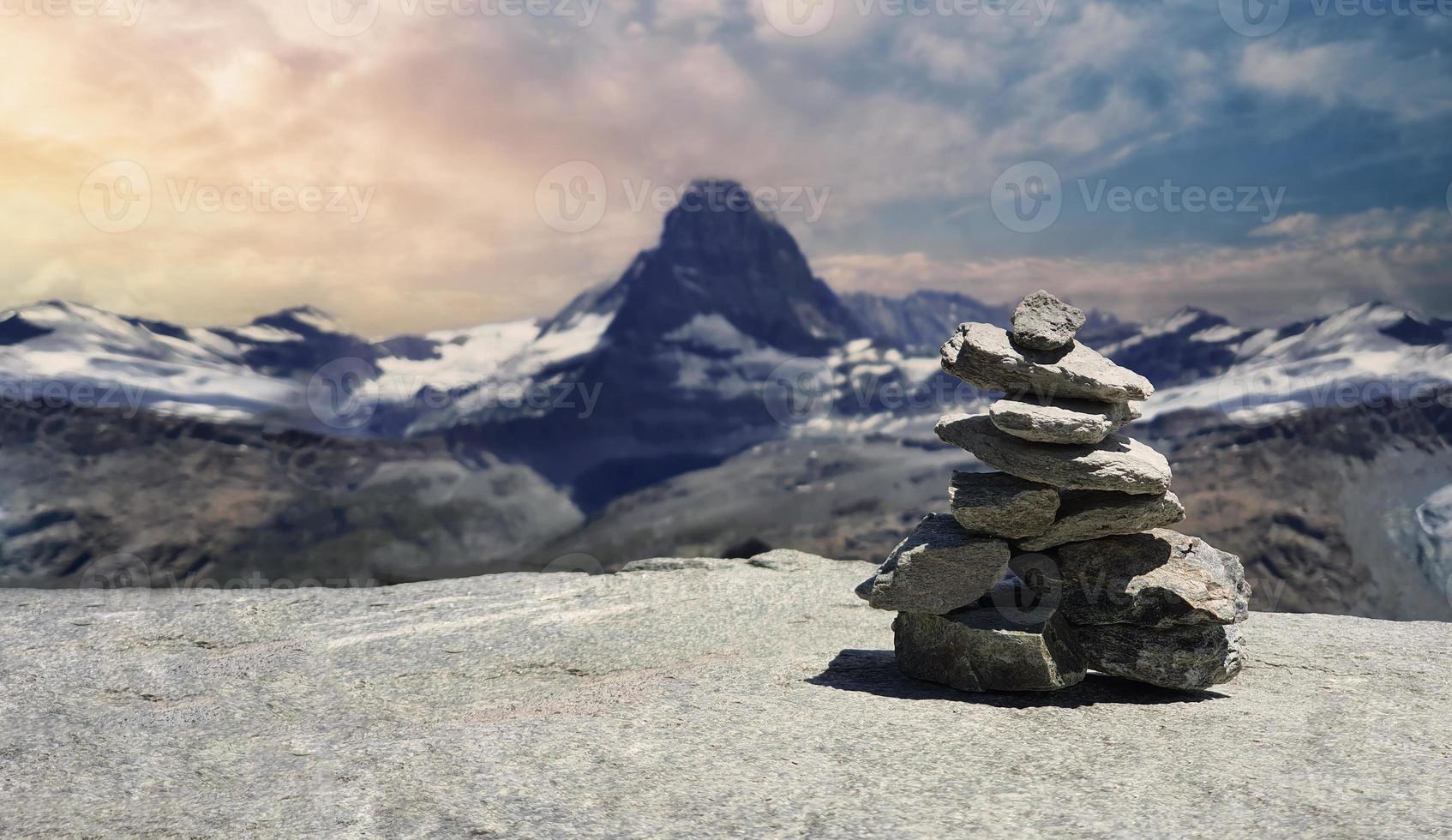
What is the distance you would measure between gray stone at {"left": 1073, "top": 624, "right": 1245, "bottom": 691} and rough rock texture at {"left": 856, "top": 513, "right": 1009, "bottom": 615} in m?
1.97

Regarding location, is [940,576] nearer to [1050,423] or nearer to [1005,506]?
[1005,506]

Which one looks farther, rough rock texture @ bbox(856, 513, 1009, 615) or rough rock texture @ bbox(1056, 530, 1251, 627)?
rough rock texture @ bbox(856, 513, 1009, 615)

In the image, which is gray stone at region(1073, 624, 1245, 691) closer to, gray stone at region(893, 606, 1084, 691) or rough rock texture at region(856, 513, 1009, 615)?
gray stone at region(893, 606, 1084, 691)

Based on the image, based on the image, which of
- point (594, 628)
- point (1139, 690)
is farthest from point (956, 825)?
point (594, 628)

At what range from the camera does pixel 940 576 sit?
14.5 meters

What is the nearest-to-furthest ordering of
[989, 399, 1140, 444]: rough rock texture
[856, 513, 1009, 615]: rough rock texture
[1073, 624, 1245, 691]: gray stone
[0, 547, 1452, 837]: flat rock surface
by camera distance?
[0, 547, 1452, 837]: flat rock surface < [989, 399, 1140, 444]: rough rock texture < [1073, 624, 1245, 691]: gray stone < [856, 513, 1009, 615]: rough rock texture

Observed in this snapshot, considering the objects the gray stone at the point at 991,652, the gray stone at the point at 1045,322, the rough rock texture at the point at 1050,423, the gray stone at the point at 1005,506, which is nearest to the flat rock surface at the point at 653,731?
the gray stone at the point at 991,652

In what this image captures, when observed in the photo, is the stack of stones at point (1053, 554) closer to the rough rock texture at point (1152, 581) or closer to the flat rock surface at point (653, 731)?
the rough rock texture at point (1152, 581)

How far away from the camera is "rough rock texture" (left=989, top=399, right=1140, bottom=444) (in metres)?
13.8

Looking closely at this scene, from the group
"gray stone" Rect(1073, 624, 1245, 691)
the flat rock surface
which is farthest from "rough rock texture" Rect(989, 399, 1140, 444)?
the flat rock surface

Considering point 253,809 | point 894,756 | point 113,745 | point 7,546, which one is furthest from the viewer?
point 7,546

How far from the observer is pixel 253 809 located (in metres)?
10.2

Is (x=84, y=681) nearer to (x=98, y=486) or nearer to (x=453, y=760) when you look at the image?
(x=453, y=760)

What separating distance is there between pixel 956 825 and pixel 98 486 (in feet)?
733
